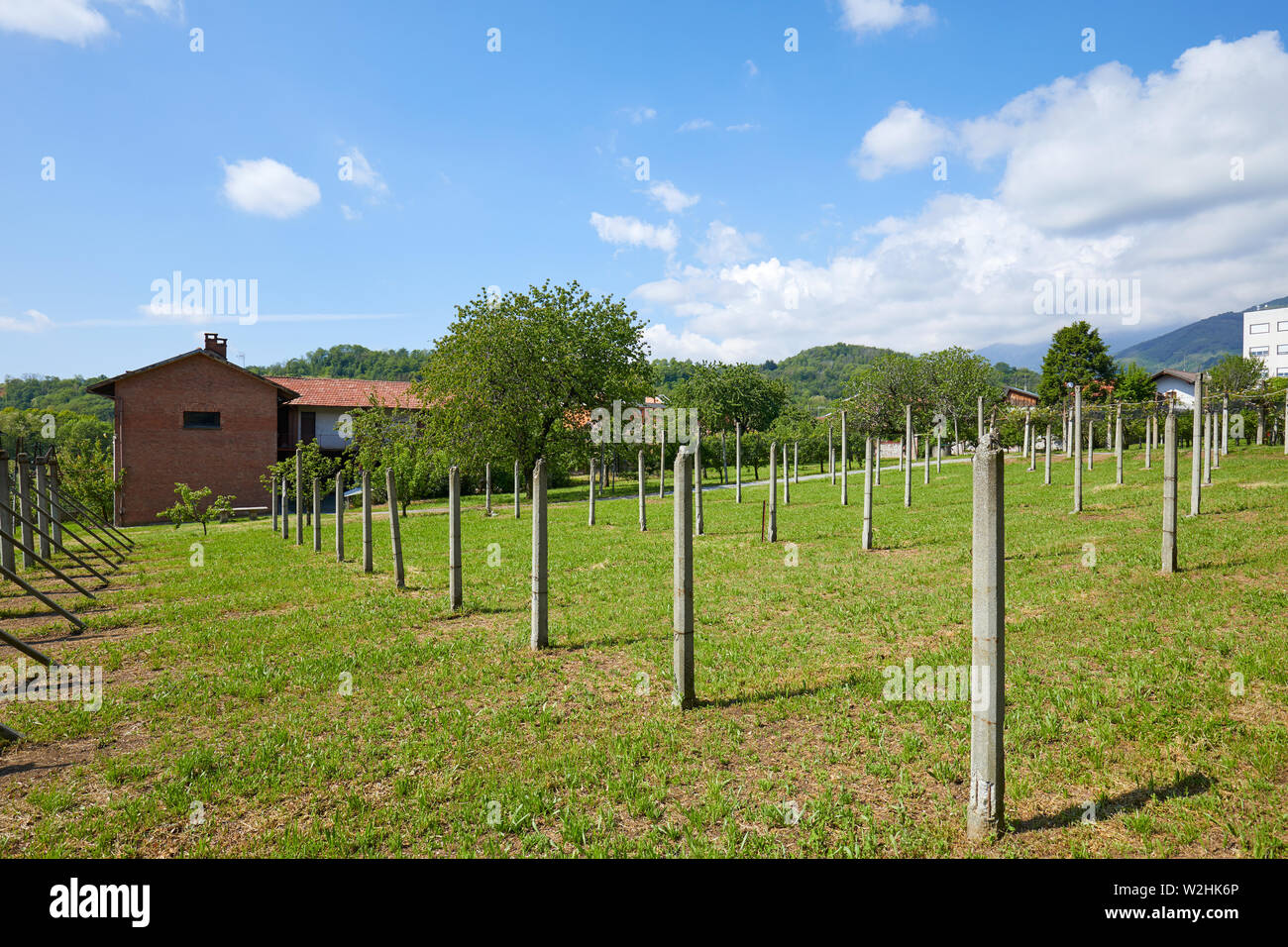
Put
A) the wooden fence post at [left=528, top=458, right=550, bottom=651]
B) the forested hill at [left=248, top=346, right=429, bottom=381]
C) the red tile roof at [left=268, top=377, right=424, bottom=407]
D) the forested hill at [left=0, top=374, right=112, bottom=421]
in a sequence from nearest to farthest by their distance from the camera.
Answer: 1. the wooden fence post at [left=528, top=458, right=550, bottom=651]
2. the red tile roof at [left=268, top=377, right=424, bottom=407]
3. the forested hill at [left=0, top=374, right=112, bottom=421]
4. the forested hill at [left=248, top=346, right=429, bottom=381]

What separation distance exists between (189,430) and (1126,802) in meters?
48.8

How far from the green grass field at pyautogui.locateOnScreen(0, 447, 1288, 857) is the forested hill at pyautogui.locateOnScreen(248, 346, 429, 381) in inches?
4068

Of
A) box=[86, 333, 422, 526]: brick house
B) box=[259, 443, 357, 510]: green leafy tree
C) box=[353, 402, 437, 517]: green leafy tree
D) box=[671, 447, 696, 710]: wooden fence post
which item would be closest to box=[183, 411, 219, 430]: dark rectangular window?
box=[86, 333, 422, 526]: brick house

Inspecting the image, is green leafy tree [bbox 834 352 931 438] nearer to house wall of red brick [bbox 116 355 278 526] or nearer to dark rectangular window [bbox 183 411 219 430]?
house wall of red brick [bbox 116 355 278 526]

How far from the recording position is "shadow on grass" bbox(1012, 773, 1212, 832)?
4168 millimetres

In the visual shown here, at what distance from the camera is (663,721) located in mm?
6027

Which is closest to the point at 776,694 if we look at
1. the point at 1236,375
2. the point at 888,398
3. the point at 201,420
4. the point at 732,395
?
the point at 201,420

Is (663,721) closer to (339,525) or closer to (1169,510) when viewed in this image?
(1169,510)

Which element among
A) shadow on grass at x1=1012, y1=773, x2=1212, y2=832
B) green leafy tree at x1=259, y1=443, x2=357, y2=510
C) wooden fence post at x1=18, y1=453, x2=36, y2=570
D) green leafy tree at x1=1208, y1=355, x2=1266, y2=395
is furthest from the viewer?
green leafy tree at x1=1208, y1=355, x2=1266, y2=395

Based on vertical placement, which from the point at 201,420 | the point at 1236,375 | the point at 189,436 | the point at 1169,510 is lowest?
the point at 1169,510

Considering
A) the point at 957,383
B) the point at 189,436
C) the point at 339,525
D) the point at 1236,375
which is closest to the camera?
the point at 339,525

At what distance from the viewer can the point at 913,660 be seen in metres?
7.35

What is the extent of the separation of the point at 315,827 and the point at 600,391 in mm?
35902
